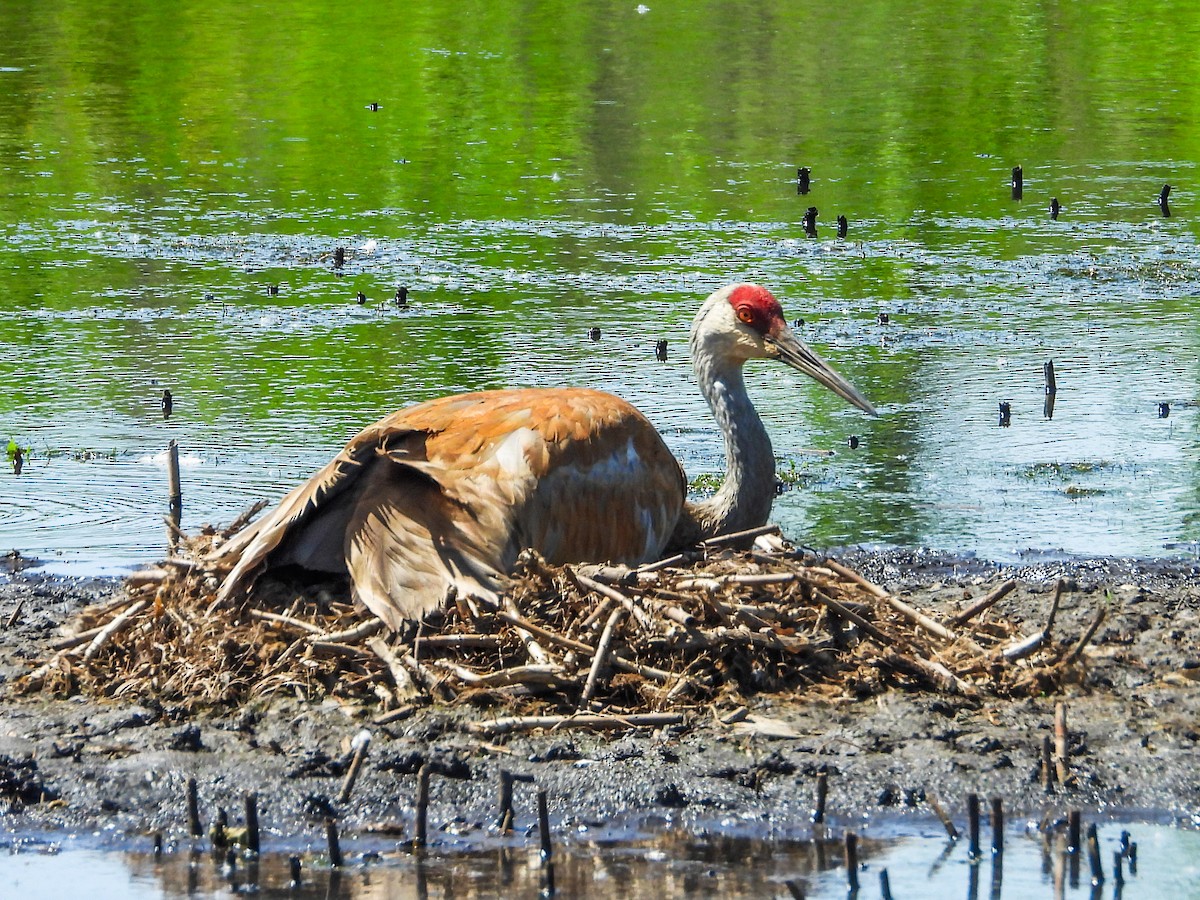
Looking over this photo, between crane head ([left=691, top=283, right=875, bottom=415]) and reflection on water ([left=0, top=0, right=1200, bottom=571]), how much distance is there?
3.50ft

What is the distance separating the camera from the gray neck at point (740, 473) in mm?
7570

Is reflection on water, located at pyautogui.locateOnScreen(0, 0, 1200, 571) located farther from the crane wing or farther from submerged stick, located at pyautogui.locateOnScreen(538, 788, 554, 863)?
submerged stick, located at pyautogui.locateOnScreen(538, 788, 554, 863)

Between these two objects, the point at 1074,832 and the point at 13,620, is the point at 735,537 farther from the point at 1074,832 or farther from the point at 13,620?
the point at 13,620

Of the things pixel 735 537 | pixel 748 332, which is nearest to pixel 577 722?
pixel 735 537

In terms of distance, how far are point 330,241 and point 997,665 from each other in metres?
9.97

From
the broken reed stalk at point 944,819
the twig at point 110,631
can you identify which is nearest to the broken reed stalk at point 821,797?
the broken reed stalk at point 944,819

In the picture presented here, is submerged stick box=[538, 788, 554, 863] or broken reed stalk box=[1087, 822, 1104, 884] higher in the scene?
submerged stick box=[538, 788, 554, 863]

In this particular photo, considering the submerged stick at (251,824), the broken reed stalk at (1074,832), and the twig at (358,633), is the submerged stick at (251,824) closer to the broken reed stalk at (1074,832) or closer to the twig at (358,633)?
the twig at (358,633)

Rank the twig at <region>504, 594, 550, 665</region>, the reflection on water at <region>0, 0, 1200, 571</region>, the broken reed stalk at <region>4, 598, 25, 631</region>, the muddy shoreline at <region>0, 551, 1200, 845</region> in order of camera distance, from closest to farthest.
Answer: the muddy shoreline at <region>0, 551, 1200, 845</region>
the twig at <region>504, 594, 550, 665</region>
the broken reed stalk at <region>4, 598, 25, 631</region>
the reflection on water at <region>0, 0, 1200, 571</region>

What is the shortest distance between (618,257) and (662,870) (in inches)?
385

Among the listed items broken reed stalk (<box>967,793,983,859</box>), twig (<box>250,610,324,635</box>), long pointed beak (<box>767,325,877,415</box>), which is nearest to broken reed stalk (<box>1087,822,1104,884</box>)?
broken reed stalk (<box>967,793,983,859</box>)

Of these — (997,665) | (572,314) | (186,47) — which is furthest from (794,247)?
(186,47)

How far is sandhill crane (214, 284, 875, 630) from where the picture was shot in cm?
655

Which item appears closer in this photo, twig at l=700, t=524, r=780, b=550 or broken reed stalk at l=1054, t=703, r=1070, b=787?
broken reed stalk at l=1054, t=703, r=1070, b=787
